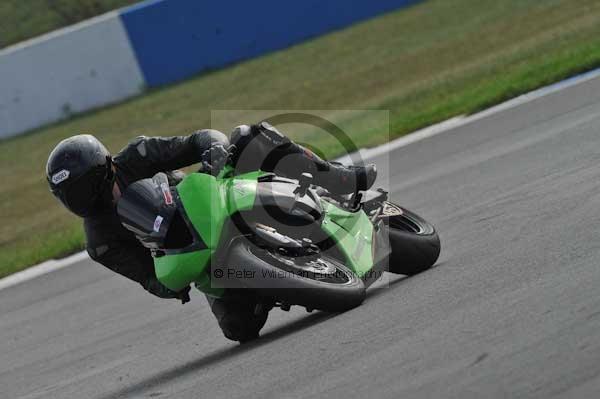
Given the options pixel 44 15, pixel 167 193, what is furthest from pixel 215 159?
pixel 44 15

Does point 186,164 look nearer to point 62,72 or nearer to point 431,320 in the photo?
point 431,320

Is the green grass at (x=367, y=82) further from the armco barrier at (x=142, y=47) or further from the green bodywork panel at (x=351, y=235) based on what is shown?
the green bodywork panel at (x=351, y=235)

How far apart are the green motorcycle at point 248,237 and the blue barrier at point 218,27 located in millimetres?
17973

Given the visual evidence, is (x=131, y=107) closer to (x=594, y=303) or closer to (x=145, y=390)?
(x=145, y=390)

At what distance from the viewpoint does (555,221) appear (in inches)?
269

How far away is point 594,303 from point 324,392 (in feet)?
3.77

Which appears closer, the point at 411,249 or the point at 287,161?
the point at 287,161

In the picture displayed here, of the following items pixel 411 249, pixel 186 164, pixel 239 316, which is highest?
pixel 186 164

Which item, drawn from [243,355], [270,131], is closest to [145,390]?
[243,355]

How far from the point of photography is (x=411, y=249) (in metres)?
6.86

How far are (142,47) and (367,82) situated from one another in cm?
629

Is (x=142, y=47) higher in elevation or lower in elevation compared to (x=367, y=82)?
lower

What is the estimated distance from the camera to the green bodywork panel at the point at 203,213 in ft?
18.8

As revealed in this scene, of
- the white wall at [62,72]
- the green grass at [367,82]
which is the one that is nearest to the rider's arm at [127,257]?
the green grass at [367,82]
